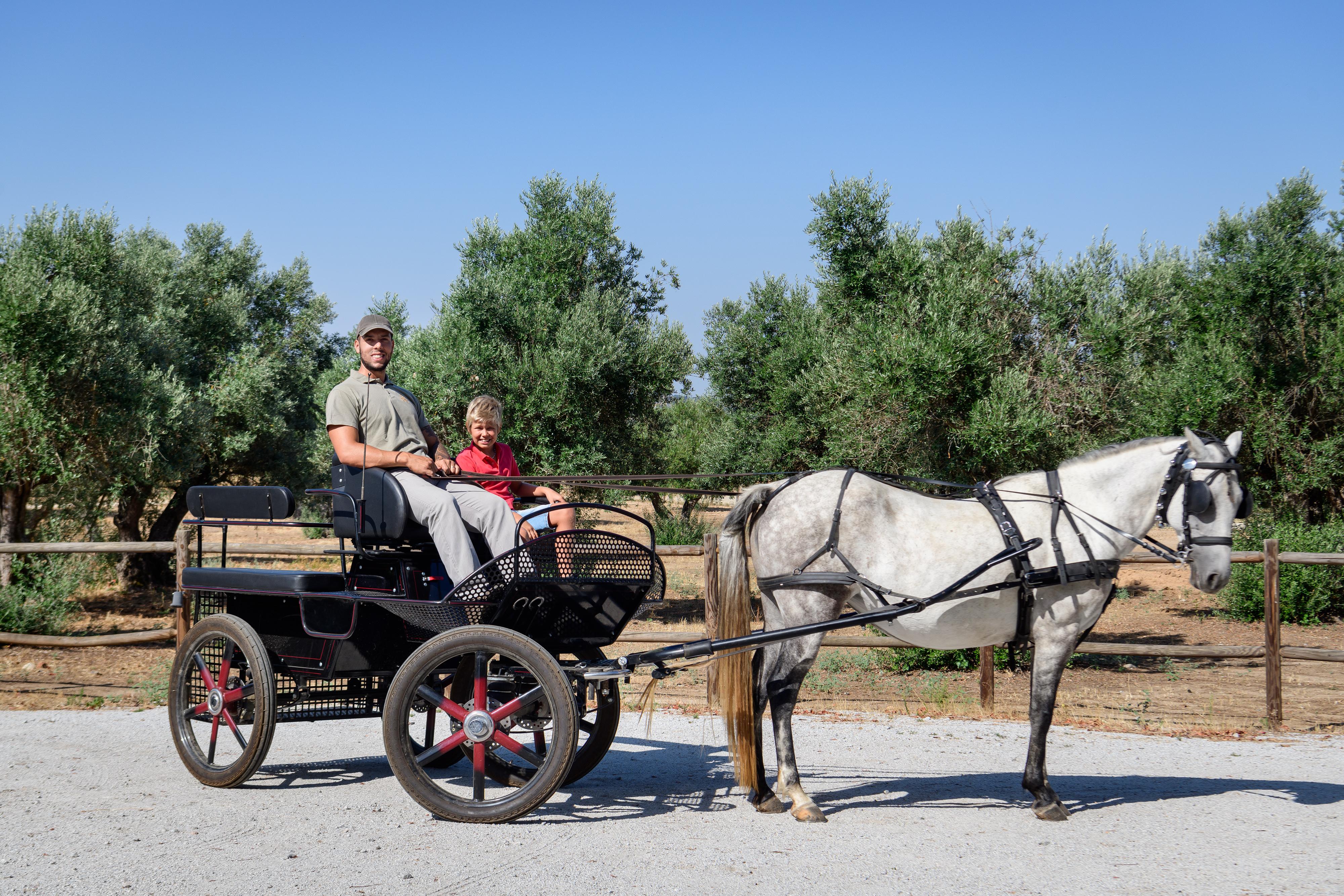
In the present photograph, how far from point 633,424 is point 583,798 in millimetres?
10862

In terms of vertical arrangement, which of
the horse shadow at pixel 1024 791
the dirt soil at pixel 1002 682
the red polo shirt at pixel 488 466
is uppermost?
the red polo shirt at pixel 488 466

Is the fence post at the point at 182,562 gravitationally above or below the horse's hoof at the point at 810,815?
above

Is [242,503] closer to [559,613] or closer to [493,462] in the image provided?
[493,462]

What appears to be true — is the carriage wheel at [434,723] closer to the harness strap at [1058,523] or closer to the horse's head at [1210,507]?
the harness strap at [1058,523]

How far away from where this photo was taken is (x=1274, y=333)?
13648 millimetres

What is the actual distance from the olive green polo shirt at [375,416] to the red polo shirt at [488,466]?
311 mm

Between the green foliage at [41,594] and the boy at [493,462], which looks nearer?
the boy at [493,462]

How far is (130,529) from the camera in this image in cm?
1505

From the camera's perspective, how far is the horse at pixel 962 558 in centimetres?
439

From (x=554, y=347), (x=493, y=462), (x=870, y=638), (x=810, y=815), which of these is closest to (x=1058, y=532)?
(x=810, y=815)

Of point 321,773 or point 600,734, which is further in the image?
point 321,773

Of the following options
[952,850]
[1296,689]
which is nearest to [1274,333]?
[1296,689]

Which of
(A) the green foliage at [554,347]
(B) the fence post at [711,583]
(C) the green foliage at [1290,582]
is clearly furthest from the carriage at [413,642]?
(C) the green foliage at [1290,582]

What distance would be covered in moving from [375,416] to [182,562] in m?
4.44
